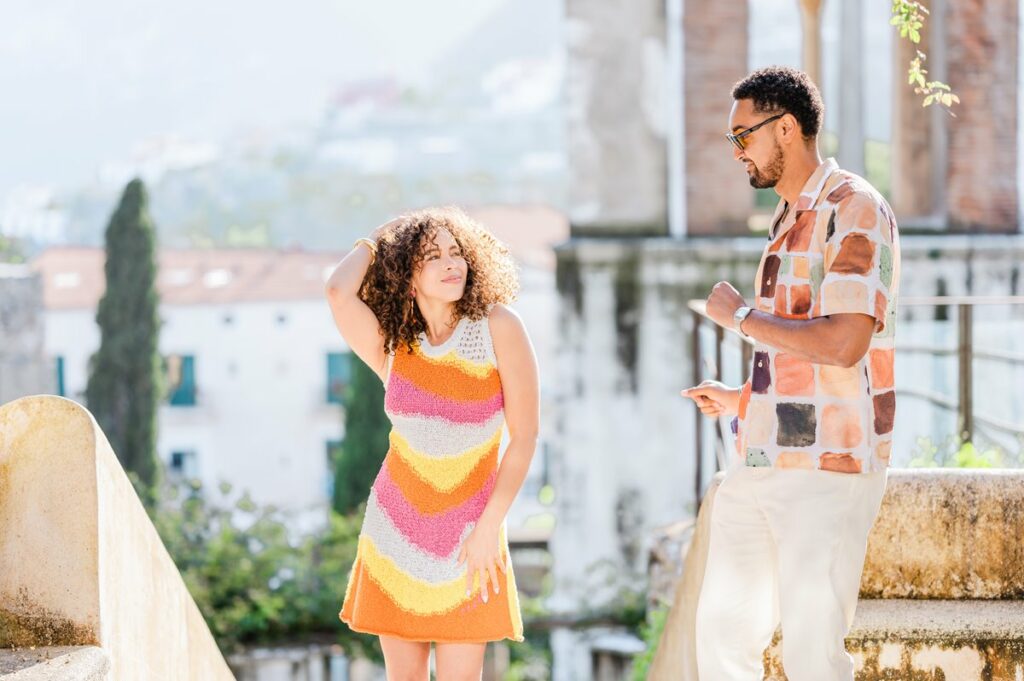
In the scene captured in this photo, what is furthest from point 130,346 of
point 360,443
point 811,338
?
point 811,338

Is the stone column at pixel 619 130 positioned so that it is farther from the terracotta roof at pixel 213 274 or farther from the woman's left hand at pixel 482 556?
the terracotta roof at pixel 213 274

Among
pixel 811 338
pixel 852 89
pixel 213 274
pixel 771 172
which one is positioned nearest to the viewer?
pixel 811 338

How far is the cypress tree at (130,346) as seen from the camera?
1944cm

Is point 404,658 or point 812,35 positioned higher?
point 812,35

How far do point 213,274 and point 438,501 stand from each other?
35.5 metres

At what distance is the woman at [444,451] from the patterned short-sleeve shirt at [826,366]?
0.59 m


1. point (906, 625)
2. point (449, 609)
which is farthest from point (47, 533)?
point (906, 625)

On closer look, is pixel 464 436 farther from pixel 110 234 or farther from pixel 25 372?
pixel 110 234

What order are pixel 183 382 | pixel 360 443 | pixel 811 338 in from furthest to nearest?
pixel 183 382 → pixel 360 443 → pixel 811 338

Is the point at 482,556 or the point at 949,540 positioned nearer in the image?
the point at 482,556

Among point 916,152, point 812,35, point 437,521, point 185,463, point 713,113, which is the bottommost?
point 185,463

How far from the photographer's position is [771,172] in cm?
309

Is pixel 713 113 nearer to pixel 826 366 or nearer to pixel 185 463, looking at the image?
pixel 826 366

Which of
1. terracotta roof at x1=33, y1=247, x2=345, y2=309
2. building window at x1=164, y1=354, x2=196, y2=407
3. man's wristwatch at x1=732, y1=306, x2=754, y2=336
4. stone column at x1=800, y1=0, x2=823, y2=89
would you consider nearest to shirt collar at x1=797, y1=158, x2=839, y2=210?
man's wristwatch at x1=732, y1=306, x2=754, y2=336
